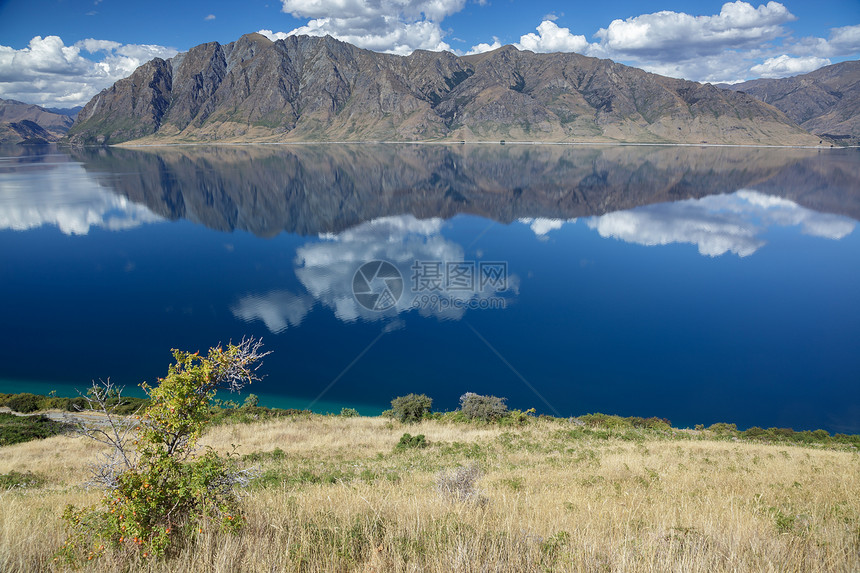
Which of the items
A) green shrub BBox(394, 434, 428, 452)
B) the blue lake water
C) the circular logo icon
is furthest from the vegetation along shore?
the circular logo icon

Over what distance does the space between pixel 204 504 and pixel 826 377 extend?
3192cm

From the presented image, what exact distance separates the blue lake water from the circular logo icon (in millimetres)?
245

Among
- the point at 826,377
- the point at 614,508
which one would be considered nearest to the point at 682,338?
the point at 826,377

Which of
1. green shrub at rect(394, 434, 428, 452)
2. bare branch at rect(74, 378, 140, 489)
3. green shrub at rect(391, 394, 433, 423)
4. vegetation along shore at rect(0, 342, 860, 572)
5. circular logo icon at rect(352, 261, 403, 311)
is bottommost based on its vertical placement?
green shrub at rect(391, 394, 433, 423)

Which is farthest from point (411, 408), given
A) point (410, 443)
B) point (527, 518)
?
point (527, 518)

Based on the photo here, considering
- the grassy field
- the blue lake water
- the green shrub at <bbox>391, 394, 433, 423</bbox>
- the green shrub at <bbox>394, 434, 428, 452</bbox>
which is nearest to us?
the grassy field

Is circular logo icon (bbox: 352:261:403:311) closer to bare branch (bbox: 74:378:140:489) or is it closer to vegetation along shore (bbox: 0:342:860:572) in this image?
vegetation along shore (bbox: 0:342:860:572)

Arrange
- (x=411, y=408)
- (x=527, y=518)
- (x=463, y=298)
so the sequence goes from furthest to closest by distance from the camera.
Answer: (x=463, y=298), (x=411, y=408), (x=527, y=518)

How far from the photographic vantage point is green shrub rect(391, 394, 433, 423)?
20.3 metres

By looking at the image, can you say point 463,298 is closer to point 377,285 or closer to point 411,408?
point 377,285

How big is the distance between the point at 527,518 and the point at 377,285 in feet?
113

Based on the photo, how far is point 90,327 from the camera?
31109 millimetres

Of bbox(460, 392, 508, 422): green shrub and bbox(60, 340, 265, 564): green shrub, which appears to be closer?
bbox(60, 340, 265, 564): green shrub

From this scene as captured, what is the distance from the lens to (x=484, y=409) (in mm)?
19922
